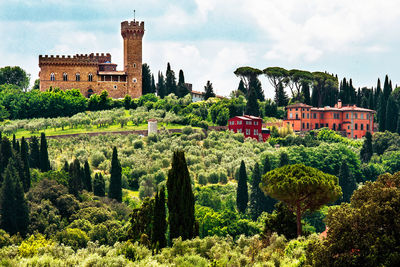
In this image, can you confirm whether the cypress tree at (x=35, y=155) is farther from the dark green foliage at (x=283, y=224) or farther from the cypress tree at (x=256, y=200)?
the dark green foliage at (x=283, y=224)

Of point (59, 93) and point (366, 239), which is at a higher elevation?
point (59, 93)

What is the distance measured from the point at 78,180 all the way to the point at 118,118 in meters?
30.2

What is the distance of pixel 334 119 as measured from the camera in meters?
96.6

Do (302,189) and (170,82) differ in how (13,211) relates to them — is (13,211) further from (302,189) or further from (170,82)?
(170,82)

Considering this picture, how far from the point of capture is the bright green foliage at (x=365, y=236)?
25.4 meters

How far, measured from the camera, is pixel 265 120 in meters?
96.6

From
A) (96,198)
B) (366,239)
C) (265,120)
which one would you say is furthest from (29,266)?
(265,120)

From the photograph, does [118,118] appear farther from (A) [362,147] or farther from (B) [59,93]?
(A) [362,147]

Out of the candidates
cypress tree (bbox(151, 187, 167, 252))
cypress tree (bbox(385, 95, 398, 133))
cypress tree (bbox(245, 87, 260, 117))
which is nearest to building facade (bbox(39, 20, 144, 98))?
cypress tree (bbox(245, 87, 260, 117))

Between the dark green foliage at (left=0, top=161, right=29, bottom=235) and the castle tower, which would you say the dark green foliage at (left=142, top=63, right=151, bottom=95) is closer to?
the castle tower

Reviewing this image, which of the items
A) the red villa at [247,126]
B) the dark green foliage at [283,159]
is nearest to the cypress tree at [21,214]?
the dark green foliage at [283,159]

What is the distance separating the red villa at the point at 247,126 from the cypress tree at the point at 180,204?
4899 centimetres

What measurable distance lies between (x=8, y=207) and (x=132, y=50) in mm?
53984

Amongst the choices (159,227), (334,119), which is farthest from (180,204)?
(334,119)
